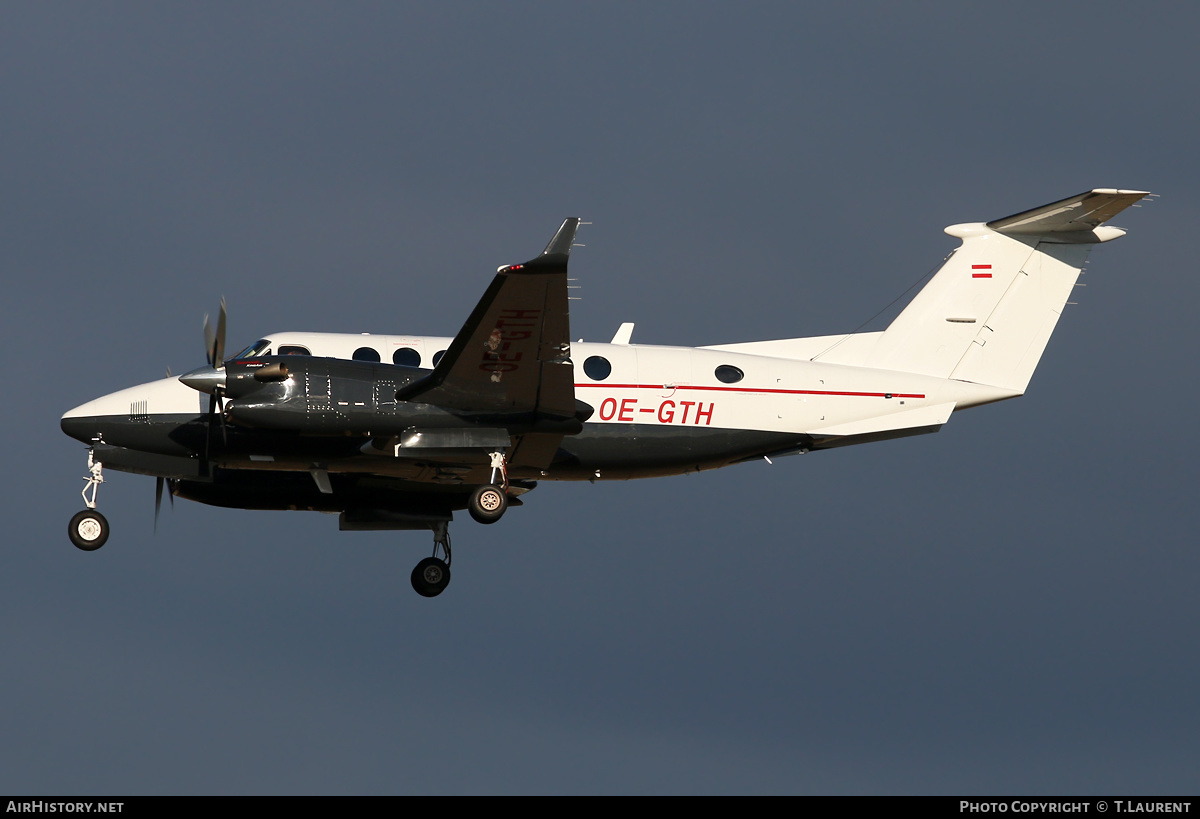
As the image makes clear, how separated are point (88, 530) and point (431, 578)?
239 inches

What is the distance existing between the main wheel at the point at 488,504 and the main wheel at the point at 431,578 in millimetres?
4096

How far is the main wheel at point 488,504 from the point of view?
77.8 ft

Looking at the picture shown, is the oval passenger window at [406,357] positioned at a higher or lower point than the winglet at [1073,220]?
lower

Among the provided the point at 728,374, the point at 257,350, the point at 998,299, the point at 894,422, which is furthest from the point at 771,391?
the point at 257,350

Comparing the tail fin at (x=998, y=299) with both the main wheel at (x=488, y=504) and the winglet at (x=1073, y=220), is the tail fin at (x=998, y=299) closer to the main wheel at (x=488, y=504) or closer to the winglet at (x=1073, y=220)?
the winglet at (x=1073, y=220)

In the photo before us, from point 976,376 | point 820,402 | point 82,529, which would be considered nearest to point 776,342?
point 820,402

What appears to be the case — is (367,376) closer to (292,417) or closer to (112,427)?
(292,417)

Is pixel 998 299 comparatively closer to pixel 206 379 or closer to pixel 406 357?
pixel 406 357

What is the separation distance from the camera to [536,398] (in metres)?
23.6

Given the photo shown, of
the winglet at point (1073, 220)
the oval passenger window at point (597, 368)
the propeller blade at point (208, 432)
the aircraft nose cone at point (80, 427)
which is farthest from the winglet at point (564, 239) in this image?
the winglet at point (1073, 220)

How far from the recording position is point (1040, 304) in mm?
27172
